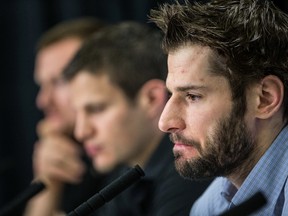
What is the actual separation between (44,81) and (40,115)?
0.20m

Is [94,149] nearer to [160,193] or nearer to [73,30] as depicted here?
[160,193]

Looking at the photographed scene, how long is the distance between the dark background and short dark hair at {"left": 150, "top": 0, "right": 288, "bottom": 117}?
44.1 inches

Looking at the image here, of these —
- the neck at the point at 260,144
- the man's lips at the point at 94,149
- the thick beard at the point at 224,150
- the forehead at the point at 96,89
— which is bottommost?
the man's lips at the point at 94,149

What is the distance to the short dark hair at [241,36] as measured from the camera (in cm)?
98

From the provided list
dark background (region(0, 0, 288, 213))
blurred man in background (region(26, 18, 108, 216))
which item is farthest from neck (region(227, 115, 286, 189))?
dark background (region(0, 0, 288, 213))

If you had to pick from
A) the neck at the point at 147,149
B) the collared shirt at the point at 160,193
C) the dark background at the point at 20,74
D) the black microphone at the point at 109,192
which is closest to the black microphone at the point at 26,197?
the collared shirt at the point at 160,193

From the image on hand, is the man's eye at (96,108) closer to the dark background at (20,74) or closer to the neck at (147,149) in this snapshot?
the neck at (147,149)

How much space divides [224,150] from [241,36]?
0.52ft

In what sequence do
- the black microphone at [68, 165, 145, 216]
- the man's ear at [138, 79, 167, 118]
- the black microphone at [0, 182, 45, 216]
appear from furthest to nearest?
the man's ear at [138, 79, 167, 118] < the black microphone at [0, 182, 45, 216] < the black microphone at [68, 165, 145, 216]

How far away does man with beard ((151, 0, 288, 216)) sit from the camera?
38.8 inches

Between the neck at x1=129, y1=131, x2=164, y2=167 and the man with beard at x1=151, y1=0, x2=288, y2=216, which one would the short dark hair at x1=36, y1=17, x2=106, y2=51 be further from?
the man with beard at x1=151, y1=0, x2=288, y2=216

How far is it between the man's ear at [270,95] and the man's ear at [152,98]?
18.4 inches

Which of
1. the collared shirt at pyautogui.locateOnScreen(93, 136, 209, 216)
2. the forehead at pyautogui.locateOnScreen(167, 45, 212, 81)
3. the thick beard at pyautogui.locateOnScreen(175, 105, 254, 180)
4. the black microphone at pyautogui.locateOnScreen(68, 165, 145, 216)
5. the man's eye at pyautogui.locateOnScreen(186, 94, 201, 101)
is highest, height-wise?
the forehead at pyautogui.locateOnScreen(167, 45, 212, 81)

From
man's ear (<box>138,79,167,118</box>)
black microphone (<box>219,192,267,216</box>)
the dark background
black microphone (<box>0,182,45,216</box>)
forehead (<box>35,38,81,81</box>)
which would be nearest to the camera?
black microphone (<box>219,192,267,216</box>)
